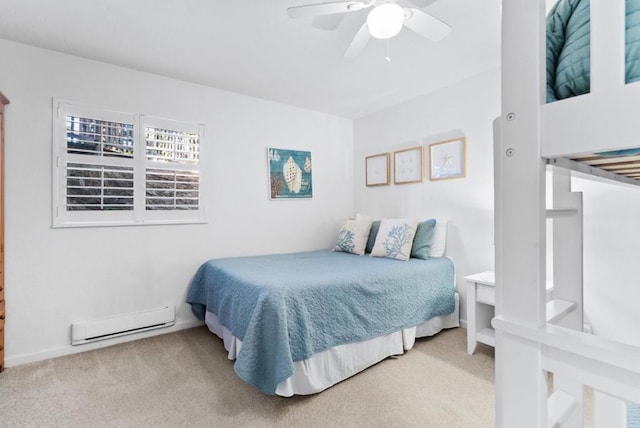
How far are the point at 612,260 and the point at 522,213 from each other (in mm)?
2202

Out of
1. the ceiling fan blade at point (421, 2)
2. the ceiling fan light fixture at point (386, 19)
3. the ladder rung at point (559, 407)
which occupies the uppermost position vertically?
the ceiling fan blade at point (421, 2)

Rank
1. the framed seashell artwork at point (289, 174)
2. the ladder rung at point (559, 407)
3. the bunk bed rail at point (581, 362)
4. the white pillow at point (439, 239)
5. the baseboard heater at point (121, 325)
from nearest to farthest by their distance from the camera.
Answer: the bunk bed rail at point (581, 362), the ladder rung at point (559, 407), the baseboard heater at point (121, 325), the white pillow at point (439, 239), the framed seashell artwork at point (289, 174)

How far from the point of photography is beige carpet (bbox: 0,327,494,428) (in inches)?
66.2

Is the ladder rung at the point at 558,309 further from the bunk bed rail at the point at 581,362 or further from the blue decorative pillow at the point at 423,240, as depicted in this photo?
the blue decorative pillow at the point at 423,240

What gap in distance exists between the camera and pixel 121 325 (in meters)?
2.64

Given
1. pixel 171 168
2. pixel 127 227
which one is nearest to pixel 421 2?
pixel 171 168

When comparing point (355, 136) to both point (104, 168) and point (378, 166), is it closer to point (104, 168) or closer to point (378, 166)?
point (378, 166)

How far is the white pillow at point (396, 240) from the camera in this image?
2895mm

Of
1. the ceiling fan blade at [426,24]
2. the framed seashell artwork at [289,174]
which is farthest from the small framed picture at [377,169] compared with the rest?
the ceiling fan blade at [426,24]

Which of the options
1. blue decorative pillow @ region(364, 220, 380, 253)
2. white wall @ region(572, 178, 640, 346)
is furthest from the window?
white wall @ region(572, 178, 640, 346)

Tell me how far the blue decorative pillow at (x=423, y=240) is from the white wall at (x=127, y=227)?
1336 millimetres

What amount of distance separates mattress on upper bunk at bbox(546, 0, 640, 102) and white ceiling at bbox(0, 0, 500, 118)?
146 centimetres

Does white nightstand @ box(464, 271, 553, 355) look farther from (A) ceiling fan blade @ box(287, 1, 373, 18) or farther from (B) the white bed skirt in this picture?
(A) ceiling fan blade @ box(287, 1, 373, 18)

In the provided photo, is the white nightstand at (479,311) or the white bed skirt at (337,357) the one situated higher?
the white nightstand at (479,311)
